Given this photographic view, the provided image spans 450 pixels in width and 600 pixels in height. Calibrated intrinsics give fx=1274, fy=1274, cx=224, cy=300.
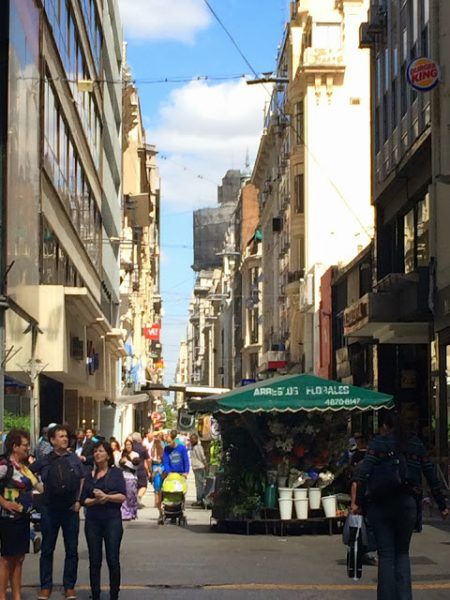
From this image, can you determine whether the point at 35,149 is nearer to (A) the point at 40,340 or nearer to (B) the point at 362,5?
(A) the point at 40,340

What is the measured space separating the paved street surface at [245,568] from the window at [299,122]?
1608 inches

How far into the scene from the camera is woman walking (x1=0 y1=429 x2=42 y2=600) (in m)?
11.0

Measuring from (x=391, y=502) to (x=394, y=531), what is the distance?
0.23m

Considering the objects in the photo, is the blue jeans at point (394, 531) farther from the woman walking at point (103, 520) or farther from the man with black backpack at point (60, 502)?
the man with black backpack at point (60, 502)

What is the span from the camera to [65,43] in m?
34.0

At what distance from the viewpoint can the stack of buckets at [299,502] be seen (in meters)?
20.0

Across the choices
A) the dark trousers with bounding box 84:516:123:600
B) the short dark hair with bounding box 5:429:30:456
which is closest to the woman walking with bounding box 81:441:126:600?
the dark trousers with bounding box 84:516:123:600

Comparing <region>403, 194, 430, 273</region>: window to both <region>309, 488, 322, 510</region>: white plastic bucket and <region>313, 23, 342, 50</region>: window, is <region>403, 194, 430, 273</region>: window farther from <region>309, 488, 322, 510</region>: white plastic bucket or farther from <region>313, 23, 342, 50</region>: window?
<region>313, 23, 342, 50</region>: window

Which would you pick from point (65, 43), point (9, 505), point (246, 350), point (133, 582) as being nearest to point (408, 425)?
point (9, 505)

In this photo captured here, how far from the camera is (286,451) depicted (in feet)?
67.6

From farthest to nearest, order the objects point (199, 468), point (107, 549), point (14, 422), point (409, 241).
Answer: point (409, 241)
point (199, 468)
point (14, 422)
point (107, 549)

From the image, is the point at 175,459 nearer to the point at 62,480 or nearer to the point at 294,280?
the point at 62,480

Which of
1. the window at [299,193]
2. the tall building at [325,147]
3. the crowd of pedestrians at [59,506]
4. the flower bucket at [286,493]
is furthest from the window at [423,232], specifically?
the window at [299,193]

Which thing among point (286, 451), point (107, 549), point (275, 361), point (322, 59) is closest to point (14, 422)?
point (286, 451)
